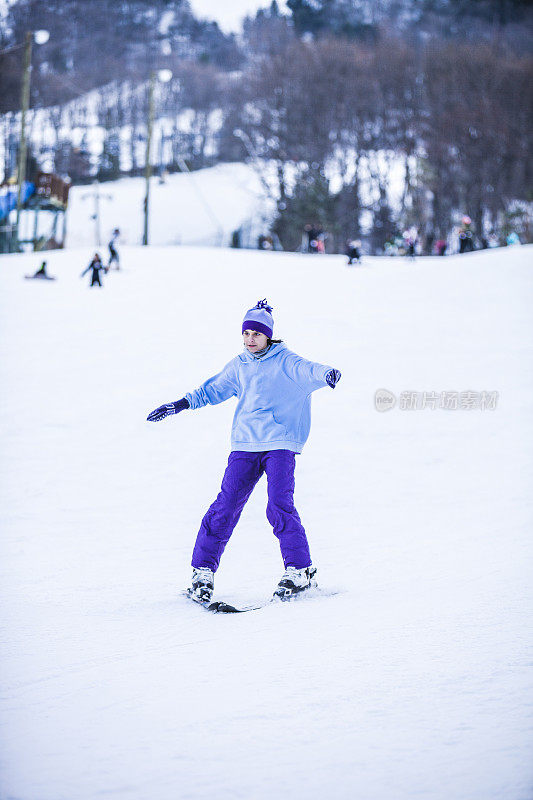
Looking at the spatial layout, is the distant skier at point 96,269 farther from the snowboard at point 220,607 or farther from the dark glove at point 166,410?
the snowboard at point 220,607

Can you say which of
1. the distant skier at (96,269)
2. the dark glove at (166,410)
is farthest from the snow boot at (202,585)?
the distant skier at (96,269)

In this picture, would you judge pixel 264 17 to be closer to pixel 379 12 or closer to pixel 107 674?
pixel 379 12

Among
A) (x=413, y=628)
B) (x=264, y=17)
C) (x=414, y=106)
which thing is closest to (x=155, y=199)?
(x=414, y=106)

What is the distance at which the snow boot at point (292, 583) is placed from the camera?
152 inches

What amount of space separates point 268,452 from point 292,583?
1.82 ft

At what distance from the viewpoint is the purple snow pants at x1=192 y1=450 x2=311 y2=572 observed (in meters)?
3.88

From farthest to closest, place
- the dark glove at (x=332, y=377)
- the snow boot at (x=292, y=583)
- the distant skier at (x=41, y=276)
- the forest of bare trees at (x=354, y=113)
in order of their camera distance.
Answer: the forest of bare trees at (x=354, y=113) < the distant skier at (x=41, y=276) < the snow boot at (x=292, y=583) < the dark glove at (x=332, y=377)

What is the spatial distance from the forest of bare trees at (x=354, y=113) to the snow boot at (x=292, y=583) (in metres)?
32.7

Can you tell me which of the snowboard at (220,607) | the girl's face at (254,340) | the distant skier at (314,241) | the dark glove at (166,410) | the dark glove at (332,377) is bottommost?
the snowboard at (220,607)

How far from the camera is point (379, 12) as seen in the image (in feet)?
199

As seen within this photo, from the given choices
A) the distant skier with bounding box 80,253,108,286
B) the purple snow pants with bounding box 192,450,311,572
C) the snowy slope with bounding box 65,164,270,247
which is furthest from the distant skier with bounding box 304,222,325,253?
the purple snow pants with bounding box 192,450,311,572

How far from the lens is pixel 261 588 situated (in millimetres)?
4297

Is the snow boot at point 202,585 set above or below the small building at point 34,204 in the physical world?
below

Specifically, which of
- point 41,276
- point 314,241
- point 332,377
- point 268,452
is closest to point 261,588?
point 268,452
